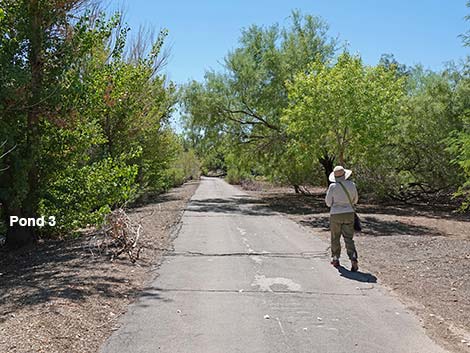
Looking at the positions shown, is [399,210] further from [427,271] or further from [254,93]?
[427,271]

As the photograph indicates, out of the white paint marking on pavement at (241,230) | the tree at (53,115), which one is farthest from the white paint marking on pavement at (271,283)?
the white paint marking on pavement at (241,230)

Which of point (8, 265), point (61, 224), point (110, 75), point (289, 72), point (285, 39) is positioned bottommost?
point (8, 265)

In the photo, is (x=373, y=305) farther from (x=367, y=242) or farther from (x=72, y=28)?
(x=72, y=28)

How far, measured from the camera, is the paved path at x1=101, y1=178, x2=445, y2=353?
516 cm

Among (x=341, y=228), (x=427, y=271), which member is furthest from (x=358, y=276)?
(x=427, y=271)

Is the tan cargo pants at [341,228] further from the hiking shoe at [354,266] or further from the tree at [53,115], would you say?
the tree at [53,115]

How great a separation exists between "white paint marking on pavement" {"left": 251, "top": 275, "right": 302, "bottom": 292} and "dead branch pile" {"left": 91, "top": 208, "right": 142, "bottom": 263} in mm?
2933

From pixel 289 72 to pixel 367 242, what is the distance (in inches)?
537

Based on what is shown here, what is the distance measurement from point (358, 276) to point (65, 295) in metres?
4.82

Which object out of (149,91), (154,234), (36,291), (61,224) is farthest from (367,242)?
(149,91)

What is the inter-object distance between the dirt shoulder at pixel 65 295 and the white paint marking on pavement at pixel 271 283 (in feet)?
5.95

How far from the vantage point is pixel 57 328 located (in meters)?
5.36

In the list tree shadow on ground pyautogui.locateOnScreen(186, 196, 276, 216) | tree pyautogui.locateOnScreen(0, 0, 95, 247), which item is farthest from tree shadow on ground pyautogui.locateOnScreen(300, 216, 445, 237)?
tree pyautogui.locateOnScreen(0, 0, 95, 247)

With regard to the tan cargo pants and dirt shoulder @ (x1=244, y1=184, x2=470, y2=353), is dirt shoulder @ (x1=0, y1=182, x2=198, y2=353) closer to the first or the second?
the tan cargo pants
